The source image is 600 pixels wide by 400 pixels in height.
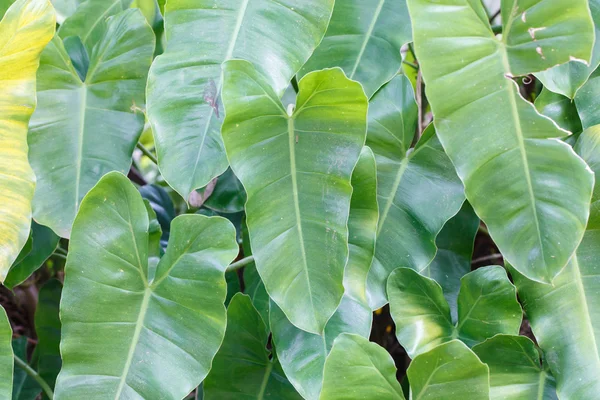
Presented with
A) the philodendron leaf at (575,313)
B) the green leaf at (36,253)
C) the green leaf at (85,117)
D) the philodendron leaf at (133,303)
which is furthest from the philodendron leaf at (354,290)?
the green leaf at (36,253)

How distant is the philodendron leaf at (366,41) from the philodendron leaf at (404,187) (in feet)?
0.18

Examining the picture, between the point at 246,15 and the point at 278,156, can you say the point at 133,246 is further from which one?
the point at 246,15

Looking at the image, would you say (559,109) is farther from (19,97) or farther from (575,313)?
(19,97)

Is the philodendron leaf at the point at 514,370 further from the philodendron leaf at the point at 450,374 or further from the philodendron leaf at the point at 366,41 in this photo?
the philodendron leaf at the point at 366,41

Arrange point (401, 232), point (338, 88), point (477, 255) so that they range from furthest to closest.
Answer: point (477, 255), point (401, 232), point (338, 88)

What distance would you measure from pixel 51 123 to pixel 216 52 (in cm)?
29

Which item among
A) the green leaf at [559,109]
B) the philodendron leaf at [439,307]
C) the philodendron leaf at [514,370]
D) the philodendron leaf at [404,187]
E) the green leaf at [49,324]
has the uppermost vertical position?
the green leaf at [559,109]

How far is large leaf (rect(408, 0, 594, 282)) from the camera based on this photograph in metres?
0.69

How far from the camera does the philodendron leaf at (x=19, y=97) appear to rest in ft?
2.42

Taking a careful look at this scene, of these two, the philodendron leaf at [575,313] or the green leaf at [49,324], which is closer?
the philodendron leaf at [575,313]

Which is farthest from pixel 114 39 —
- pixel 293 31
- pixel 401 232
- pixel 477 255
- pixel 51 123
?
pixel 477 255

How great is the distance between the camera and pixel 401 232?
83 centimetres

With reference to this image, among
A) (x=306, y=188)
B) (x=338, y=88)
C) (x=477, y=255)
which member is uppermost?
(x=338, y=88)

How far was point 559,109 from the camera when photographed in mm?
889
